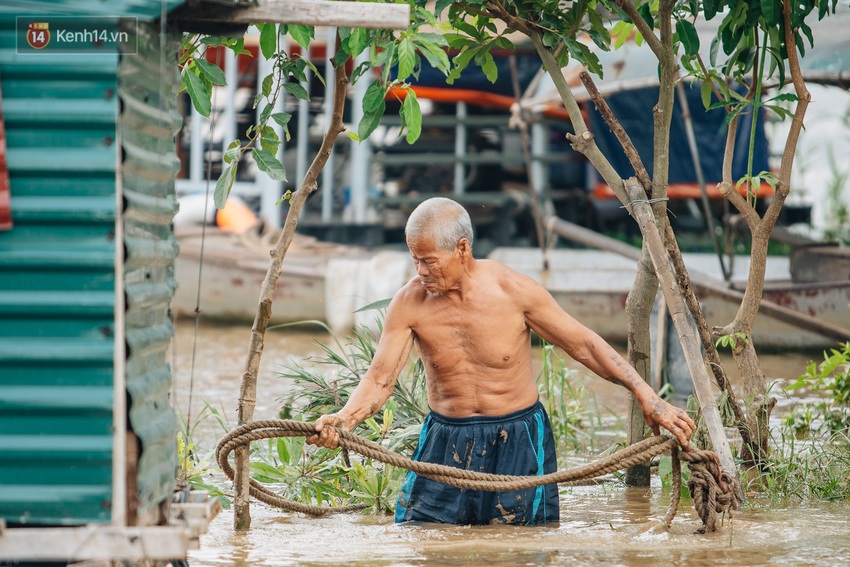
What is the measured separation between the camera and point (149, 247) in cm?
318

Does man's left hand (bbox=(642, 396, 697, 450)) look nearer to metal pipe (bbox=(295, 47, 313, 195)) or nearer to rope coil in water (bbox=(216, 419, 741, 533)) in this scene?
rope coil in water (bbox=(216, 419, 741, 533))

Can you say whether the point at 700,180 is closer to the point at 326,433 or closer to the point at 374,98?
the point at 374,98

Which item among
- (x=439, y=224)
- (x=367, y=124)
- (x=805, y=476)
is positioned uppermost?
(x=367, y=124)

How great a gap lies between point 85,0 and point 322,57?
473 inches

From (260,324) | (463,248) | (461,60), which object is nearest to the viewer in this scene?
(463,248)

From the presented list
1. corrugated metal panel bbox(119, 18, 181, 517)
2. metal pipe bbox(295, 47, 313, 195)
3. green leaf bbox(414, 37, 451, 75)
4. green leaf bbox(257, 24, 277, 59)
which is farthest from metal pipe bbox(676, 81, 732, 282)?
corrugated metal panel bbox(119, 18, 181, 517)

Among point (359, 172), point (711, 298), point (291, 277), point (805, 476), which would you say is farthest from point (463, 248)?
point (359, 172)

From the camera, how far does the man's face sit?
423cm

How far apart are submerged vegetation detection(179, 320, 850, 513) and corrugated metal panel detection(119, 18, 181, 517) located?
1.23m

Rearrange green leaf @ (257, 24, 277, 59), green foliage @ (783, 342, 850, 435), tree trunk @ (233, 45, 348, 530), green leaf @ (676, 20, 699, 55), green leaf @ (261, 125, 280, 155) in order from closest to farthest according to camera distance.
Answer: green leaf @ (257, 24, 277, 59)
tree trunk @ (233, 45, 348, 530)
green leaf @ (261, 125, 280, 155)
green leaf @ (676, 20, 699, 55)
green foliage @ (783, 342, 850, 435)

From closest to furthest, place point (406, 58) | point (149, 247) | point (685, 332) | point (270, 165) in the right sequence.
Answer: point (149, 247) → point (406, 58) → point (270, 165) → point (685, 332)

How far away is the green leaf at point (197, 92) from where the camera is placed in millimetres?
4379

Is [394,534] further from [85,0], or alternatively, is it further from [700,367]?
[85,0]

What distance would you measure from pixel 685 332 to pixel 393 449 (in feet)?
5.68
